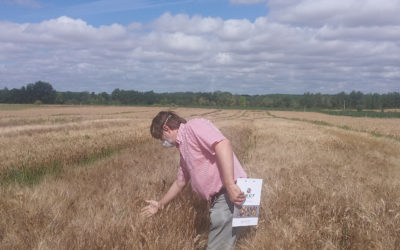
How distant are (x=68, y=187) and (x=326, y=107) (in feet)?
444

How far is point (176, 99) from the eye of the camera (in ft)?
401

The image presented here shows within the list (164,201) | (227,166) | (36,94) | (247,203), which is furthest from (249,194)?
(36,94)

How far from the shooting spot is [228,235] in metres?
2.98

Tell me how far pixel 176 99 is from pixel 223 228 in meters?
120

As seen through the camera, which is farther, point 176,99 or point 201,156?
point 176,99

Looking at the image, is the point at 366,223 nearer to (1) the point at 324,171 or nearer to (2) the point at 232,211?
(2) the point at 232,211

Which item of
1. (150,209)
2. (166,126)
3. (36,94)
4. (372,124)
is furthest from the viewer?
(36,94)

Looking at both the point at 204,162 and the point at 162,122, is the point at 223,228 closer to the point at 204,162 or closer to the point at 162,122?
the point at 204,162

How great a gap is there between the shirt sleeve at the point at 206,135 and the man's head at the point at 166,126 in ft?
0.59

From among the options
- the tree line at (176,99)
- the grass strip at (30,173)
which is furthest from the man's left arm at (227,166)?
the tree line at (176,99)

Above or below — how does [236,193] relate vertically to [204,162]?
below

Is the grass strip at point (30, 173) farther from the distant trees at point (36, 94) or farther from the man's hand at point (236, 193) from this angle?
the distant trees at point (36, 94)

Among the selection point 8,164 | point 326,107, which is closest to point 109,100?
point 326,107

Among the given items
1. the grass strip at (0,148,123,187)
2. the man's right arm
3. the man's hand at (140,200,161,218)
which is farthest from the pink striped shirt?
the grass strip at (0,148,123,187)
